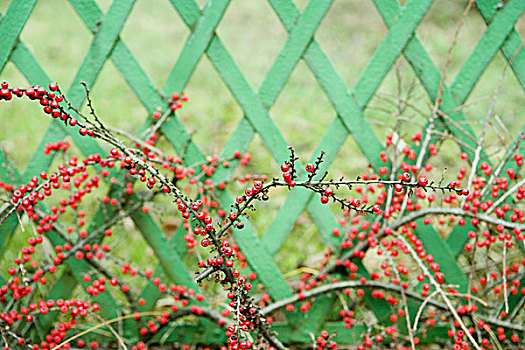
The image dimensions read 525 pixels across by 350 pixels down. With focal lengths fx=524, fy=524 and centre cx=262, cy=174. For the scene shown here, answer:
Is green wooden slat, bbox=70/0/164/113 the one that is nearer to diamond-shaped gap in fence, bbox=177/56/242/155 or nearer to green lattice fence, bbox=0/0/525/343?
green lattice fence, bbox=0/0/525/343

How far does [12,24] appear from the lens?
54.7 inches

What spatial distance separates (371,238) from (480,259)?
716 mm

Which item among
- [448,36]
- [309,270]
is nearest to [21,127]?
[309,270]

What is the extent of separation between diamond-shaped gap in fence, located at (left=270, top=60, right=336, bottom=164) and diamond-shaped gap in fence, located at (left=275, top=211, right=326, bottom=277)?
0.45m

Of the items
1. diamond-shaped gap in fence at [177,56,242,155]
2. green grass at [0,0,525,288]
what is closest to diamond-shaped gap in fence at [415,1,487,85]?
green grass at [0,0,525,288]

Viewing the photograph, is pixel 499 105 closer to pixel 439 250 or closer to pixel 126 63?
pixel 439 250

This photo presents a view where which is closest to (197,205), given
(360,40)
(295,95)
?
(295,95)

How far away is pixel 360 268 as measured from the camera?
1.65 meters

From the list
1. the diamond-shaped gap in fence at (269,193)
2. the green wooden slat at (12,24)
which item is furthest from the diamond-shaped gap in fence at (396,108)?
the green wooden slat at (12,24)

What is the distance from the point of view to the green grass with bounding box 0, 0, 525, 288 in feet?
9.31

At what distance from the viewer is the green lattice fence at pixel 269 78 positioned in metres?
1.42

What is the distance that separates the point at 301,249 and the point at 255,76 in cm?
167

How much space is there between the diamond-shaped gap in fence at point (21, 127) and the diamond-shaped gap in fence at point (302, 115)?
1.33 m

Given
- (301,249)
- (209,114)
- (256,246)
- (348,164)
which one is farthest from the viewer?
(209,114)
